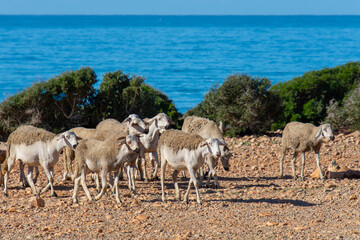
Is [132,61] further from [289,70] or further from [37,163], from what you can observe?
[37,163]

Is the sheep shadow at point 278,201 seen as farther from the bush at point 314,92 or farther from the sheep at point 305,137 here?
the bush at point 314,92

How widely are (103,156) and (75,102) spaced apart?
9.76m

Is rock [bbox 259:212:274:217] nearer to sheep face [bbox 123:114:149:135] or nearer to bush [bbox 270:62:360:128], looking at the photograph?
sheep face [bbox 123:114:149:135]

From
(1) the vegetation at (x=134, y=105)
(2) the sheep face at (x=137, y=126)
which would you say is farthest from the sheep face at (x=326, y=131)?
(1) the vegetation at (x=134, y=105)

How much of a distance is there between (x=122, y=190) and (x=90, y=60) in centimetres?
6148

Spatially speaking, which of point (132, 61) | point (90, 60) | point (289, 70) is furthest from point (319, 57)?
point (90, 60)

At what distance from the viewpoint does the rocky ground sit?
32.2ft

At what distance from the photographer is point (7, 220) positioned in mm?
10742

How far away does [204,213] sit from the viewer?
1125cm

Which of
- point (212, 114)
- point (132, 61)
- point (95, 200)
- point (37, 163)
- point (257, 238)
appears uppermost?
point (132, 61)

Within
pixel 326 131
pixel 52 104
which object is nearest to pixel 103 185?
pixel 326 131

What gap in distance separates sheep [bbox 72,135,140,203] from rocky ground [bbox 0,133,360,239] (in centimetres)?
49

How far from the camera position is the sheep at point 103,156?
1196 centimetres

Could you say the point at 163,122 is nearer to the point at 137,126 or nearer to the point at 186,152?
the point at 137,126
